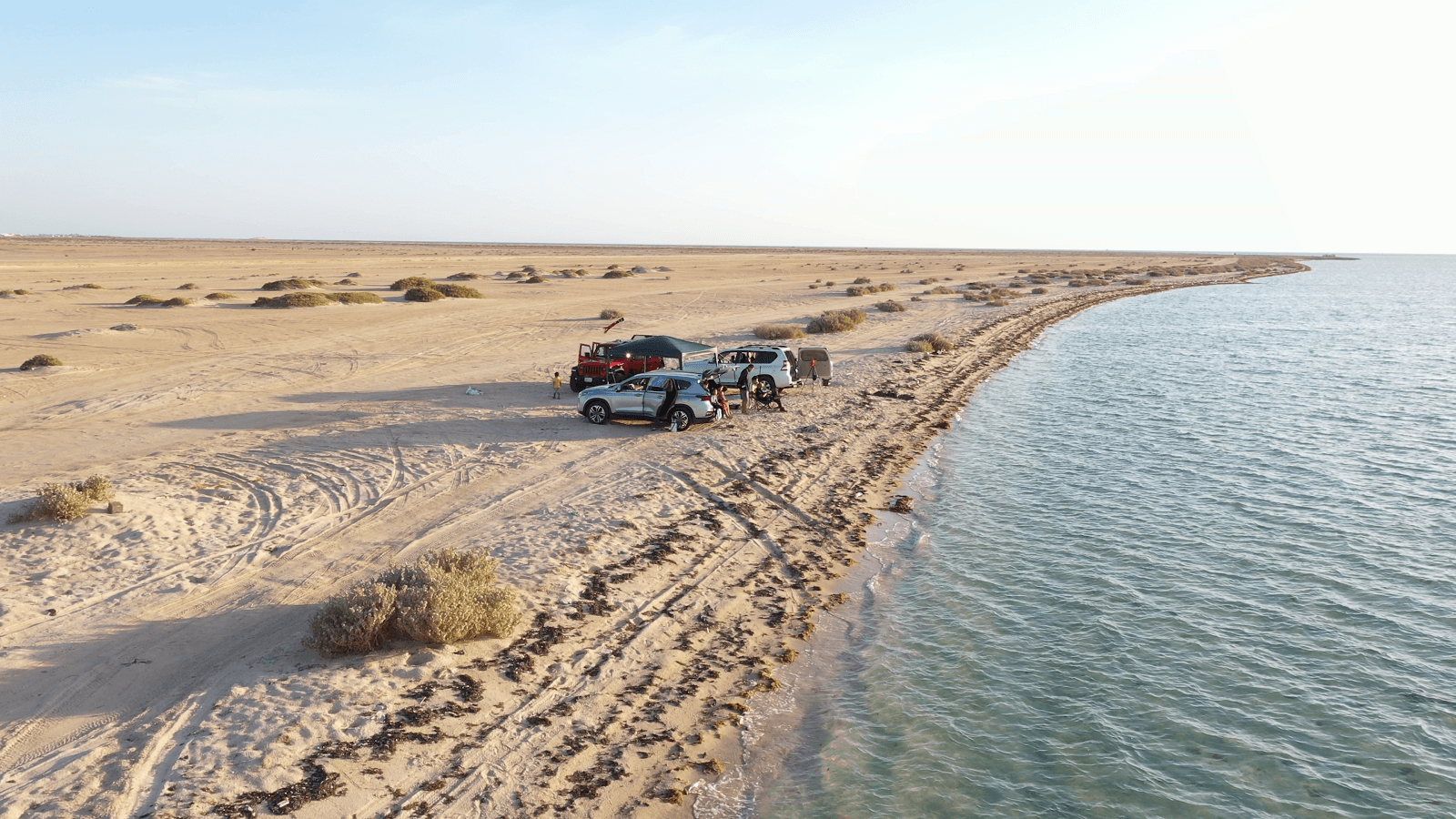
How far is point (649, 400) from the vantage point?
880 inches

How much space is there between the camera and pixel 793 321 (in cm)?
4562

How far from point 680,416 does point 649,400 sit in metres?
1.00

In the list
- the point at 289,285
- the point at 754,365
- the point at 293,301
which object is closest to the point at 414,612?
the point at 754,365

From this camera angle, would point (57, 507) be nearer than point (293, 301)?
Yes

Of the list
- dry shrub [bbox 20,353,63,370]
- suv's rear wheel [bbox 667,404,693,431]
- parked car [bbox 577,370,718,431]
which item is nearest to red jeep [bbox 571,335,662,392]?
parked car [bbox 577,370,718,431]

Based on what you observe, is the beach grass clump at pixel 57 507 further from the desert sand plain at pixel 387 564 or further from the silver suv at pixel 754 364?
the silver suv at pixel 754 364

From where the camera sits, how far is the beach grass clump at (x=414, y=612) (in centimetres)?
1005

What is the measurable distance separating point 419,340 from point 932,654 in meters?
30.4

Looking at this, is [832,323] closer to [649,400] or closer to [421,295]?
[649,400]

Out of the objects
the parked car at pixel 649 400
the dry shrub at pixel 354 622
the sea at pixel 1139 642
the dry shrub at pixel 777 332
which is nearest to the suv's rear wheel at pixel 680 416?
the parked car at pixel 649 400

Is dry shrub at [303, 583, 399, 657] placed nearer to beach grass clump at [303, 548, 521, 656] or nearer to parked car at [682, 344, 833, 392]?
beach grass clump at [303, 548, 521, 656]

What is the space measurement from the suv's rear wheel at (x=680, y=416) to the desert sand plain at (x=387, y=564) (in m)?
0.50

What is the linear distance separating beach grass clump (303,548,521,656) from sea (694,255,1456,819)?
397 centimetres

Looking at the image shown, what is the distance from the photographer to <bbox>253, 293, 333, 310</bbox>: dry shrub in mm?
44406
